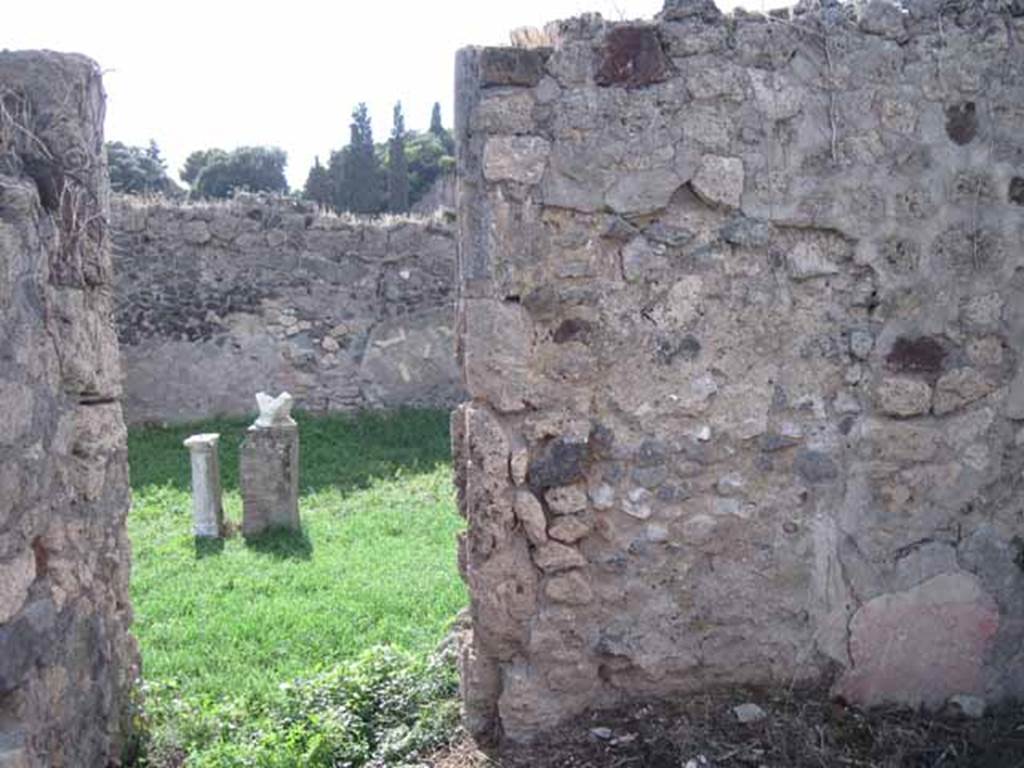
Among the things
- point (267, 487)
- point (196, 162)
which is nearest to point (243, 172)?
point (196, 162)

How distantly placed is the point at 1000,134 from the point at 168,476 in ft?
24.4

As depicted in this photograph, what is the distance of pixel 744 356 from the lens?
3393mm

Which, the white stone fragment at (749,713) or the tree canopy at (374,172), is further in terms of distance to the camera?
the tree canopy at (374,172)

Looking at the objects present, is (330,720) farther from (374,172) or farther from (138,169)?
(374,172)

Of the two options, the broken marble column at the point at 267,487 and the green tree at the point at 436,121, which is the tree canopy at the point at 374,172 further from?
the broken marble column at the point at 267,487

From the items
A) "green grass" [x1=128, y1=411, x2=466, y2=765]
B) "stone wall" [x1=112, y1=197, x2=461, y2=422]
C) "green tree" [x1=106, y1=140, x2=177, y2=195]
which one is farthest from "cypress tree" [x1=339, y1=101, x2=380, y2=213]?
"green grass" [x1=128, y1=411, x2=466, y2=765]

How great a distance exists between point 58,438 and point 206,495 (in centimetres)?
439

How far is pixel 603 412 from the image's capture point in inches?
133

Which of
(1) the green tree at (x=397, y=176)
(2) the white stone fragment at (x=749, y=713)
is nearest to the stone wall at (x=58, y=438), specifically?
(2) the white stone fragment at (x=749, y=713)

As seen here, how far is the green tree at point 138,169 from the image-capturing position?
76.0 ft

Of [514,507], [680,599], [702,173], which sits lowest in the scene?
[680,599]

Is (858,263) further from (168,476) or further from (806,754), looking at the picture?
(168,476)

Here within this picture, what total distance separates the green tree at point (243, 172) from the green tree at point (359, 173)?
339cm

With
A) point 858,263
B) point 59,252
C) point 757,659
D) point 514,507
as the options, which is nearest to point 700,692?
point 757,659
